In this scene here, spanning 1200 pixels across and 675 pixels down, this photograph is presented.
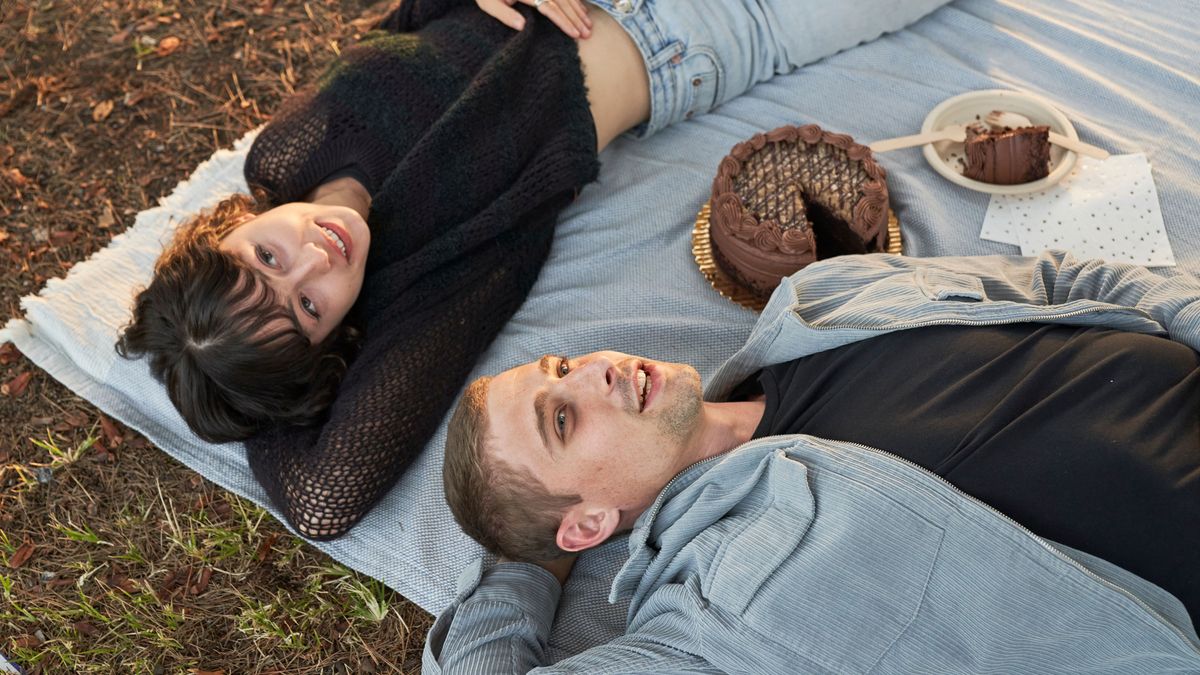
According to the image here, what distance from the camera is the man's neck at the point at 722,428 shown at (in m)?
2.76

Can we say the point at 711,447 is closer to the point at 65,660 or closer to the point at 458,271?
the point at 458,271

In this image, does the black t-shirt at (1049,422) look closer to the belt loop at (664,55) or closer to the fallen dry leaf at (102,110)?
the belt loop at (664,55)

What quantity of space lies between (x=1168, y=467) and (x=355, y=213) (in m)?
2.76

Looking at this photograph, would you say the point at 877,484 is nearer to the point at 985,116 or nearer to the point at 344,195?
the point at 985,116

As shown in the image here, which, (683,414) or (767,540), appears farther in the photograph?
(683,414)

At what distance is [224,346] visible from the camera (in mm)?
3109

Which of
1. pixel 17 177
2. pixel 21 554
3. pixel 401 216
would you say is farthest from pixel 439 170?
pixel 17 177

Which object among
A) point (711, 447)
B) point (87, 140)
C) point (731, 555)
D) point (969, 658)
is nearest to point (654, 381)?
point (711, 447)

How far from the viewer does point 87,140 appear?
4.56 m

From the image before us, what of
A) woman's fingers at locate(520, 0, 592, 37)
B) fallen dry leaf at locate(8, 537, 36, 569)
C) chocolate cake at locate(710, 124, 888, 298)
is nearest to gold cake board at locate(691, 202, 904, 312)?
chocolate cake at locate(710, 124, 888, 298)

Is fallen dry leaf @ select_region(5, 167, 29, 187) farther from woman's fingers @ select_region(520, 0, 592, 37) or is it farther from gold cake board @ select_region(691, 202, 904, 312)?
gold cake board @ select_region(691, 202, 904, 312)

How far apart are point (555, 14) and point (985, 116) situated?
6.31ft

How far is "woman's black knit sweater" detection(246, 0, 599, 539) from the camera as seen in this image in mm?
3441

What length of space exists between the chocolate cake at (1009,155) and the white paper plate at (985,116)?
0.03 metres
